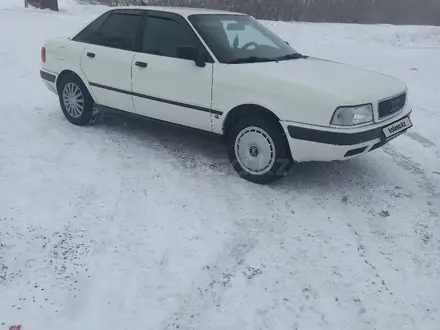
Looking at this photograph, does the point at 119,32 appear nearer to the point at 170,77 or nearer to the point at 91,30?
the point at 91,30

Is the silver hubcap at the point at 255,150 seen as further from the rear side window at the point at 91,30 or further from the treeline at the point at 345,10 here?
the treeline at the point at 345,10

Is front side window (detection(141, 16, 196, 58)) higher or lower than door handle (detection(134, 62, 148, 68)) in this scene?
higher

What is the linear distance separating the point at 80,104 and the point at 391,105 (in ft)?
12.5

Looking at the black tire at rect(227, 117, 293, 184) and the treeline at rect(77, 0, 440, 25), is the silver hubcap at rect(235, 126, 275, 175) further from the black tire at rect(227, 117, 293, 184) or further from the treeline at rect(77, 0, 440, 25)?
the treeline at rect(77, 0, 440, 25)

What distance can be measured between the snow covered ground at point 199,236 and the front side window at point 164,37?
1137 mm

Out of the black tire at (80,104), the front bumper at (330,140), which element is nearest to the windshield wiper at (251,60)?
the front bumper at (330,140)

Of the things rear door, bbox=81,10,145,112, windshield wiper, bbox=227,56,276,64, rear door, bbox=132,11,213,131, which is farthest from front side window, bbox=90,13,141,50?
windshield wiper, bbox=227,56,276,64

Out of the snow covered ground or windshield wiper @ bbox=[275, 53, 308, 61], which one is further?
windshield wiper @ bbox=[275, 53, 308, 61]

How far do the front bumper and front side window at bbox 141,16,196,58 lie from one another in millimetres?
1522

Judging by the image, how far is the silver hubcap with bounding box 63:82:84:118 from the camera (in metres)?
6.20

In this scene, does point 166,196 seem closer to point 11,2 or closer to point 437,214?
point 437,214

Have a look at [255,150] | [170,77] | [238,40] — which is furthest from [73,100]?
[255,150]

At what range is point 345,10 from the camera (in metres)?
21.8

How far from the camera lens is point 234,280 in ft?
10.6
